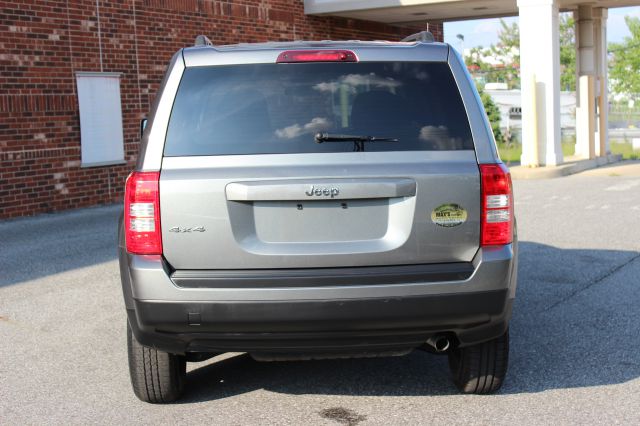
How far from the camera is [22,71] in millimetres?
14969

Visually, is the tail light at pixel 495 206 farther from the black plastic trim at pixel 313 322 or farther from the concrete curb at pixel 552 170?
the concrete curb at pixel 552 170

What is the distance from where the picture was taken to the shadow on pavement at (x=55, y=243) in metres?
9.62

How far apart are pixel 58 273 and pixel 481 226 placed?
588cm

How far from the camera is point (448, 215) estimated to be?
4406mm

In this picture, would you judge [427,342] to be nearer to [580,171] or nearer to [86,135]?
[86,135]

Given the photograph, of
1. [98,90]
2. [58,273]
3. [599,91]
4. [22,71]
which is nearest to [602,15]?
[599,91]

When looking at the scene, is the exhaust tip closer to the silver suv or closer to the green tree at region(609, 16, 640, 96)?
the silver suv

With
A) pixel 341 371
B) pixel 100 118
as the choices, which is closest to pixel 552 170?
pixel 100 118

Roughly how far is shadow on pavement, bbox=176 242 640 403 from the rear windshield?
1438 mm

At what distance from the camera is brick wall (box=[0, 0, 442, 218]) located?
14836 mm

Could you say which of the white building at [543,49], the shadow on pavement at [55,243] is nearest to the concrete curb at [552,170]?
the white building at [543,49]

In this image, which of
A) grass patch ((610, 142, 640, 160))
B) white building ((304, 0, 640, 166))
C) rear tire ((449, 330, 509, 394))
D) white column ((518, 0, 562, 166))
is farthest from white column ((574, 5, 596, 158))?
rear tire ((449, 330, 509, 394))

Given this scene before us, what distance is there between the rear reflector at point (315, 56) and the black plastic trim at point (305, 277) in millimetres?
1019

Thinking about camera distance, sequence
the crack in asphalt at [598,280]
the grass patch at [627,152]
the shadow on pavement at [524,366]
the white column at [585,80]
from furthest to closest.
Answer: the grass patch at [627,152] → the white column at [585,80] → the crack in asphalt at [598,280] → the shadow on pavement at [524,366]
